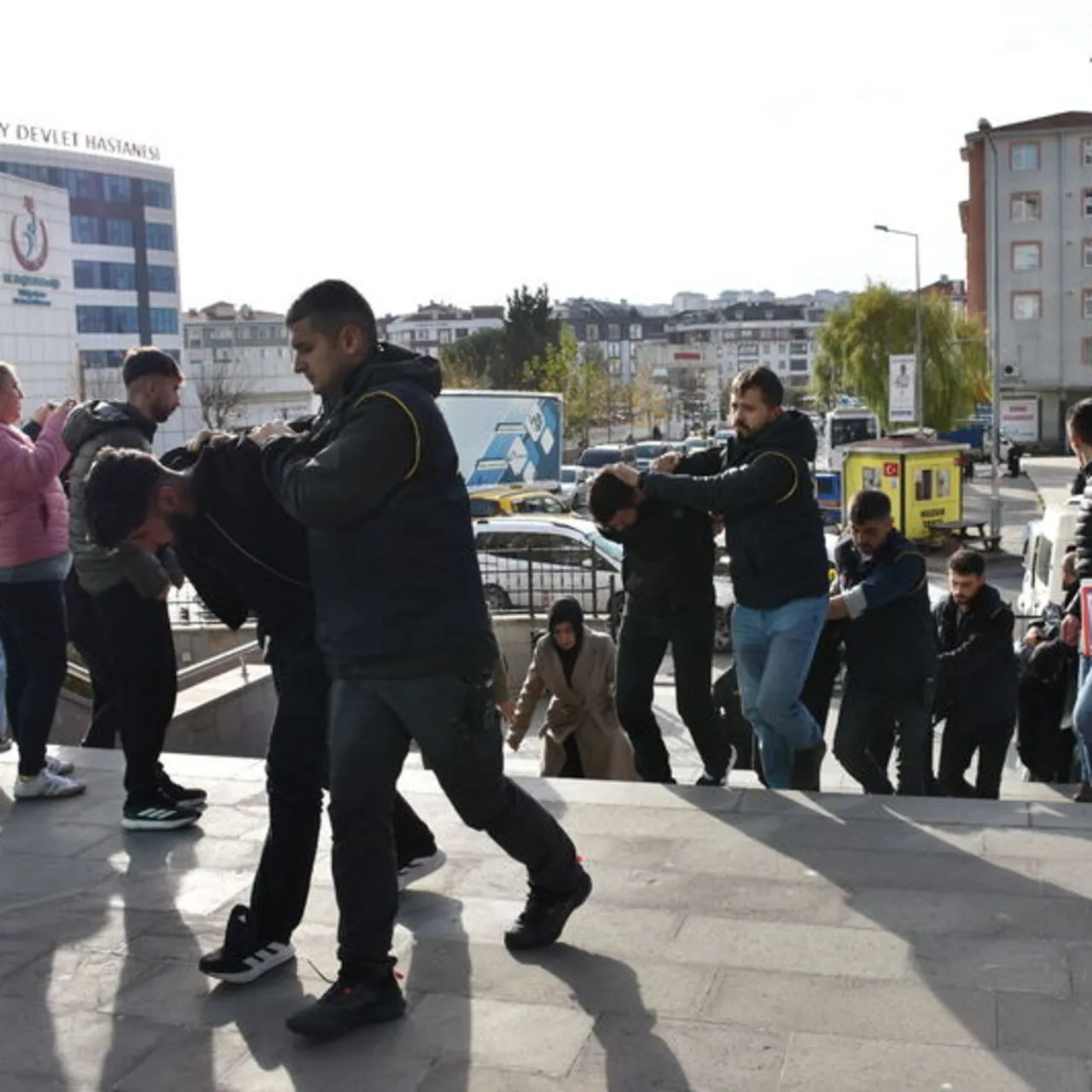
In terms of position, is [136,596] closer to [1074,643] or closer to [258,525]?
[258,525]

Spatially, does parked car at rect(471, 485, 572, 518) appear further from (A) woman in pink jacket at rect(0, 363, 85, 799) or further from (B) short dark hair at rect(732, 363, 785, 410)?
(B) short dark hair at rect(732, 363, 785, 410)

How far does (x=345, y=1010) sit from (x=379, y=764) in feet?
1.98

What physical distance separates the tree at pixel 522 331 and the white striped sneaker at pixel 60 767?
7058 cm

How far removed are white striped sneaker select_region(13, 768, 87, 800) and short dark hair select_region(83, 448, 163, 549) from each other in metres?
2.32

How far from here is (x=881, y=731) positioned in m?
6.48

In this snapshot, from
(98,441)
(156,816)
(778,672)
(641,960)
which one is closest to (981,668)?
(778,672)

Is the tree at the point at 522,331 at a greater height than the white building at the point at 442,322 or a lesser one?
lesser

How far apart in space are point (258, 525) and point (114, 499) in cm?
41

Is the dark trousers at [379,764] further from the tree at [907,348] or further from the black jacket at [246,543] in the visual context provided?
the tree at [907,348]

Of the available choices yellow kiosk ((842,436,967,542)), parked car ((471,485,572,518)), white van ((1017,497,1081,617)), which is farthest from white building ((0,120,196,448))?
white van ((1017,497,1081,617))

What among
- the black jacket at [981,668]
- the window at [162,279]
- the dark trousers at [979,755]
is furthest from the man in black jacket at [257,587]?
the window at [162,279]

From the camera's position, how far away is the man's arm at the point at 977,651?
7.13m

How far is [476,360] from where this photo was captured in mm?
82188

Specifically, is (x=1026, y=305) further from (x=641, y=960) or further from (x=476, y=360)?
(x=641, y=960)
